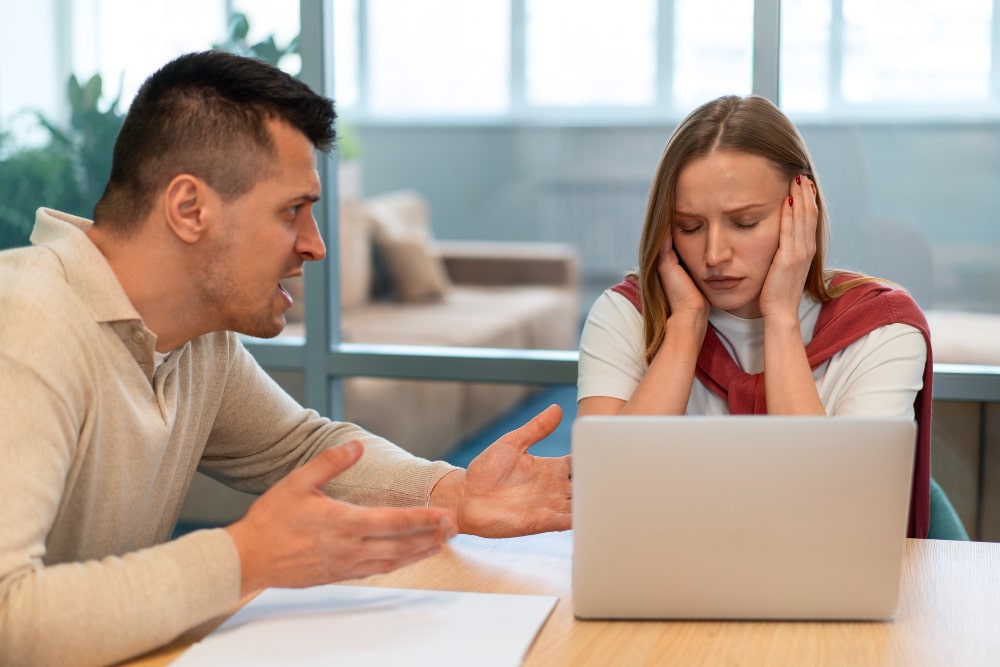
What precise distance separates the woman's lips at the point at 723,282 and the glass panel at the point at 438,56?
1.30m

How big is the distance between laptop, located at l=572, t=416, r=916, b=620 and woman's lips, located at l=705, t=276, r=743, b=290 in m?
0.68

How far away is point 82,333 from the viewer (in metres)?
1.15

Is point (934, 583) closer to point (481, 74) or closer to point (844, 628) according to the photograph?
point (844, 628)

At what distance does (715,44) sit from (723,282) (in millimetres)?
1310

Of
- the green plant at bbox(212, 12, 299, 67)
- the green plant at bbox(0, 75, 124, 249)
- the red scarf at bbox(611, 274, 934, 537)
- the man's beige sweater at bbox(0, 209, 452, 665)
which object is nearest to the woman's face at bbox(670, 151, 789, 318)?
the red scarf at bbox(611, 274, 934, 537)

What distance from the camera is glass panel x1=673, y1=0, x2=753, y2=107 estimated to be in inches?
90.4

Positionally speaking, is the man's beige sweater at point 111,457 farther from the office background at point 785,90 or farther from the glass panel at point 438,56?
the glass panel at point 438,56

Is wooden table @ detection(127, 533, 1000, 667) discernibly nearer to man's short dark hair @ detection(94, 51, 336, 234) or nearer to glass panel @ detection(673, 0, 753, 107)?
man's short dark hair @ detection(94, 51, 336, 234)

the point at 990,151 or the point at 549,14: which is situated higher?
the point at 549,14

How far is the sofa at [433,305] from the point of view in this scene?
275cm

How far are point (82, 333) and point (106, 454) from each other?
14cm

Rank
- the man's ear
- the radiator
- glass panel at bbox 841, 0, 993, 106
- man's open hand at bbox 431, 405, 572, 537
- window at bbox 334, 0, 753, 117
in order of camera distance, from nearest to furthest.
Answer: the man's ear
man's open hand at bbox 431, 405, 572, 537
glass panel at bbox 841, 0, 993, 106
window at bbox 334, 0, 753, 117
the radiator

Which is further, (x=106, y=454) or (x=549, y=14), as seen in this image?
(x=549, y=14)

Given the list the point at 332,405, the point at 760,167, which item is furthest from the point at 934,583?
the point at 332,405
